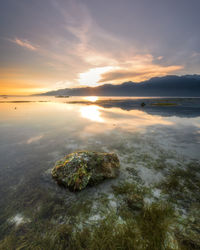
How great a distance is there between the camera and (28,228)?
3.72 m

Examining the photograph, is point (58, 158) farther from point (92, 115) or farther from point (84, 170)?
Answer: point (92, 115)

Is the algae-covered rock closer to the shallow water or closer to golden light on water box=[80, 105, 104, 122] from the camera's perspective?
the shallow water

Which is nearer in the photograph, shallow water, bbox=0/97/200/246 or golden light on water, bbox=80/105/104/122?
shallow water, bbox=0/97/200/246

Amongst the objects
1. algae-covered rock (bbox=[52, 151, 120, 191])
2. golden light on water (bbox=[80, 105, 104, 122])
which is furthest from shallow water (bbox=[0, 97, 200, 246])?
golden light on water (bbox=[80, 105, 104, 122])

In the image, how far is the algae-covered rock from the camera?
5469 mm

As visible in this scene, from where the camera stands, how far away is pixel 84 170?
5.78 m

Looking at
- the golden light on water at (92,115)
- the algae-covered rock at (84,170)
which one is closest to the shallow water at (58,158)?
the algae-covered rock at (84,170)

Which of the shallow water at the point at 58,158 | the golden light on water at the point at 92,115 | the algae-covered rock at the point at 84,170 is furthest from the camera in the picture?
the golden light on water at the point at 92,115

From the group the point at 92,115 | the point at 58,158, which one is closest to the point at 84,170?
the point at 58,158

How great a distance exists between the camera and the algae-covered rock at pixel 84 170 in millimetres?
5469

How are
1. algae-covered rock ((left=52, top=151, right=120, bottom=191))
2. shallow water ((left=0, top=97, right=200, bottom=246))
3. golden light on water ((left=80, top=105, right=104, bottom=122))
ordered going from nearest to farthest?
shallow water ((left=0, top=97, right=200, bottom=246))
algae-covered rock ((left=52, top=151, right=120, bottom=191))
golden light on water ((left=80, top=105, right=104, bottom=122))

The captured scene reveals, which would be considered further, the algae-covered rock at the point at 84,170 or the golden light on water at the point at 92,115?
the golden light on water at the point at 92,115

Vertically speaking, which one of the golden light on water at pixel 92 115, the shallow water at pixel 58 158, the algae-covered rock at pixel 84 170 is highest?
the algae-covered rock at pixel 84 170

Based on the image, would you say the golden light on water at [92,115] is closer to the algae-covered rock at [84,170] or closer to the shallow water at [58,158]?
the shallow water at [58,158]
